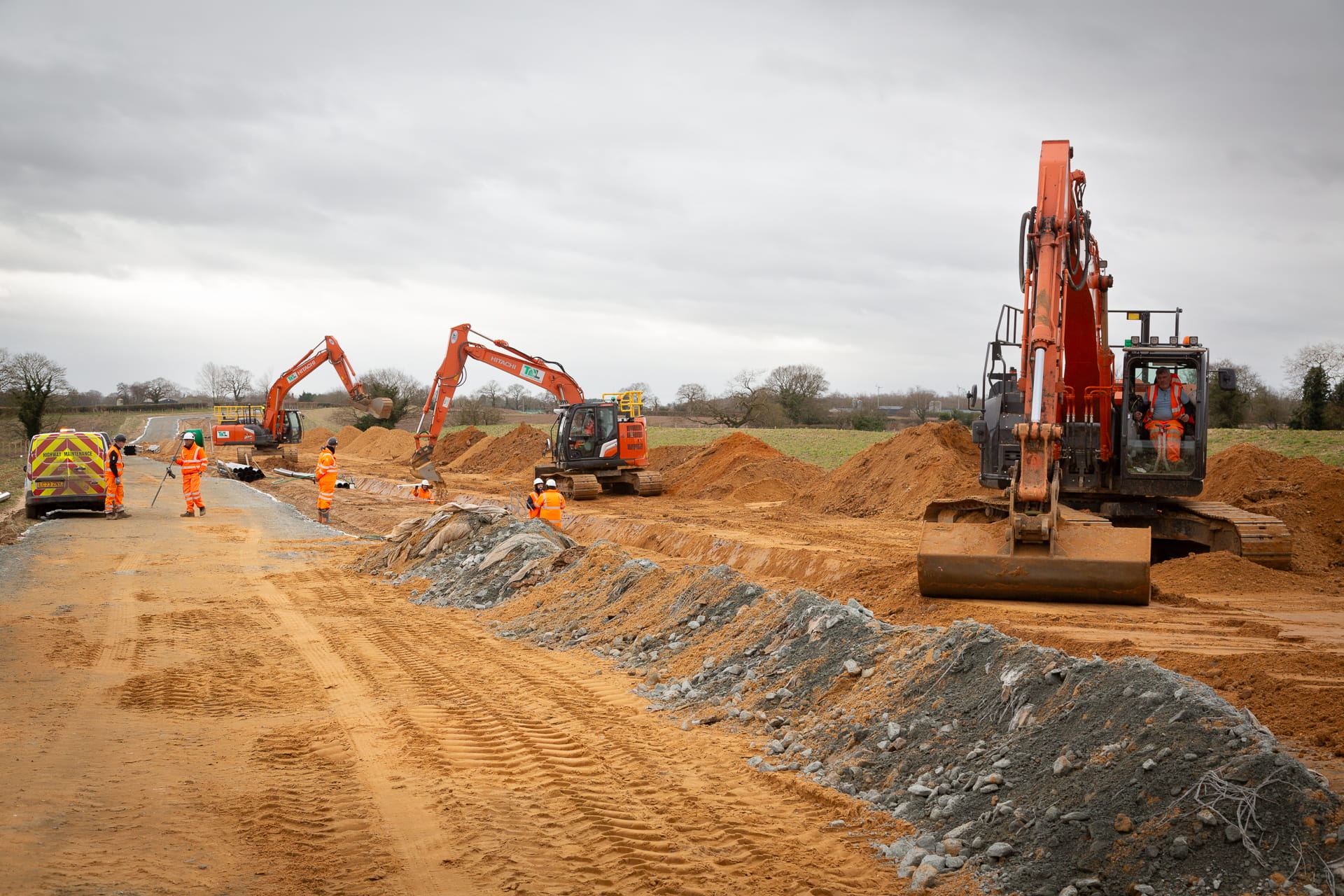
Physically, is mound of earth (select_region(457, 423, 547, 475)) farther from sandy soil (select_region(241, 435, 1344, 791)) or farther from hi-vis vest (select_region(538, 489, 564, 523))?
hi-vis vest (select_region(538, 489, 564, 523))

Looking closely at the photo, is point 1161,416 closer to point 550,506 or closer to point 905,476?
point 550,506

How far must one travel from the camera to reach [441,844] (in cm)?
487

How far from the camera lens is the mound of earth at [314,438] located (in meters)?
56.1

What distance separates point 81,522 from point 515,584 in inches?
515

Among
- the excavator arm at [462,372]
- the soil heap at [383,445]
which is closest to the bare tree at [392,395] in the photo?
the soil heap at [383,445]

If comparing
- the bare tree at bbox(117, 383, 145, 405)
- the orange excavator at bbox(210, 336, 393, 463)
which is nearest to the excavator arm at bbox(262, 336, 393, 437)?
the orange excavator at bbox(210, 336, 393, 463)

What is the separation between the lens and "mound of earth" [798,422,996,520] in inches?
829

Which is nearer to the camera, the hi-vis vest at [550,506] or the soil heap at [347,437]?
the hi-vis vest at [550,506]

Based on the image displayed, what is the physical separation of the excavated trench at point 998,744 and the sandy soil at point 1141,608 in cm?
89

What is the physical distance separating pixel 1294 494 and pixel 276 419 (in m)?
37.2

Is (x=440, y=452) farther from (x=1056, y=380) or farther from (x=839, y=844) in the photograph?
(x=839, y=844)

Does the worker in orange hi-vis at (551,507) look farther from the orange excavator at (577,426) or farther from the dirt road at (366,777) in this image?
the orange excavator at (577,426)

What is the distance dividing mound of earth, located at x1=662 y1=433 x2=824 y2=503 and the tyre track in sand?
56.5 feet

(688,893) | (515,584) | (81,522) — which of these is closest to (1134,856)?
(688,893)
